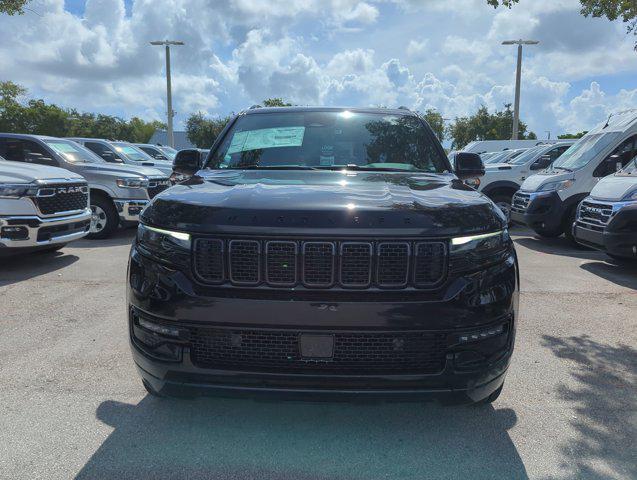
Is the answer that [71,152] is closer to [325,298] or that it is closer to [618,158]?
[325,298]

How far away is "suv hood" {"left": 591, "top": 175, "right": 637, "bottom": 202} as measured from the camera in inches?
268

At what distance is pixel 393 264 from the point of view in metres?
2.35

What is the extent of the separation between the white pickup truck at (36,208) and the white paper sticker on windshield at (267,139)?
3.84 m

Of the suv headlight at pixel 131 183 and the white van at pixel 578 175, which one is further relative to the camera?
the suv headlight at pixel 131 183

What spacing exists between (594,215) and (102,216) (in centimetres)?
803

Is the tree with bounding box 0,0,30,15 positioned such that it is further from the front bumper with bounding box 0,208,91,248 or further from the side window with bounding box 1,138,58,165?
the front bumper with bounding box 0,208,91,248

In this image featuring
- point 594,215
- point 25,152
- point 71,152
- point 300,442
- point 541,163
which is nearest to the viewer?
point 300,442

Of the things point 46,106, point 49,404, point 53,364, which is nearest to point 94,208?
point 53,364

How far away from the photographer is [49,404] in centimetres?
316

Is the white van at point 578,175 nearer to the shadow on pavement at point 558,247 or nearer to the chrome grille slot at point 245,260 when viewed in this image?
the shadow on pavement at point 558,247

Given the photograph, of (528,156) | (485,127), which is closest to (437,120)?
(485,127)

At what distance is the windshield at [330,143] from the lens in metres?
3.65

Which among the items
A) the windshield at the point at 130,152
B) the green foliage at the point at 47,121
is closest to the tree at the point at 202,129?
the green foliage at the point at 47,121

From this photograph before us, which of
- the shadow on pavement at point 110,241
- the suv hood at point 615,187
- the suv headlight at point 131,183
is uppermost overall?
the suv hood at point 615,187
